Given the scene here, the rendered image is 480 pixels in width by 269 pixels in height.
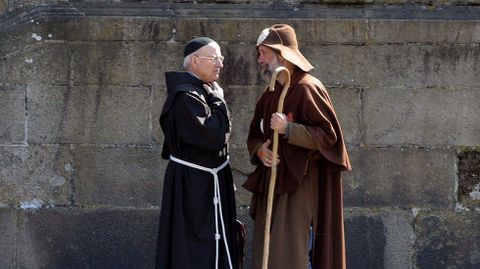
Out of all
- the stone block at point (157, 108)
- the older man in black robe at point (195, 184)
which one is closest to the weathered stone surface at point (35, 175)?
the stone block at point (157, 108)

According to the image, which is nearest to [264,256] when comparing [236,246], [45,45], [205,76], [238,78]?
[236,246]

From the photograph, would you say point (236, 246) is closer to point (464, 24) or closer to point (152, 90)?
point (152, 90)

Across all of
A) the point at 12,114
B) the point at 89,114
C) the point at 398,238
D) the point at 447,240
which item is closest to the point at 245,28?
the point at 89,114

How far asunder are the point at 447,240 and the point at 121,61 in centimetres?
267

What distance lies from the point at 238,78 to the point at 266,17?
A: 0.47 meters

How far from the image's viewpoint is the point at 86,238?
6.70 meters

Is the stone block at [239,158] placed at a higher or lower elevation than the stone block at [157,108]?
lower

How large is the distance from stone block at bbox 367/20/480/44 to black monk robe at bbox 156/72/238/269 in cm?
165

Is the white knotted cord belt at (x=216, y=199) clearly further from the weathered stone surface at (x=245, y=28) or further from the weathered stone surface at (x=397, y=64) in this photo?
the weathered stone surface at (x=397, y=64)

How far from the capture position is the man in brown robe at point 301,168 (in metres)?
5.27

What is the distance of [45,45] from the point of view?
6.53 metres

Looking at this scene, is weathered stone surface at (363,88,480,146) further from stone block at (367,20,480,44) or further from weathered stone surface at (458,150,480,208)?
stone block at (367,20,480,44)

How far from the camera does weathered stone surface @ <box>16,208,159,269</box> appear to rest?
6.66 metres

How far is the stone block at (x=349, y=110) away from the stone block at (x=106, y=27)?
1.25 metres
